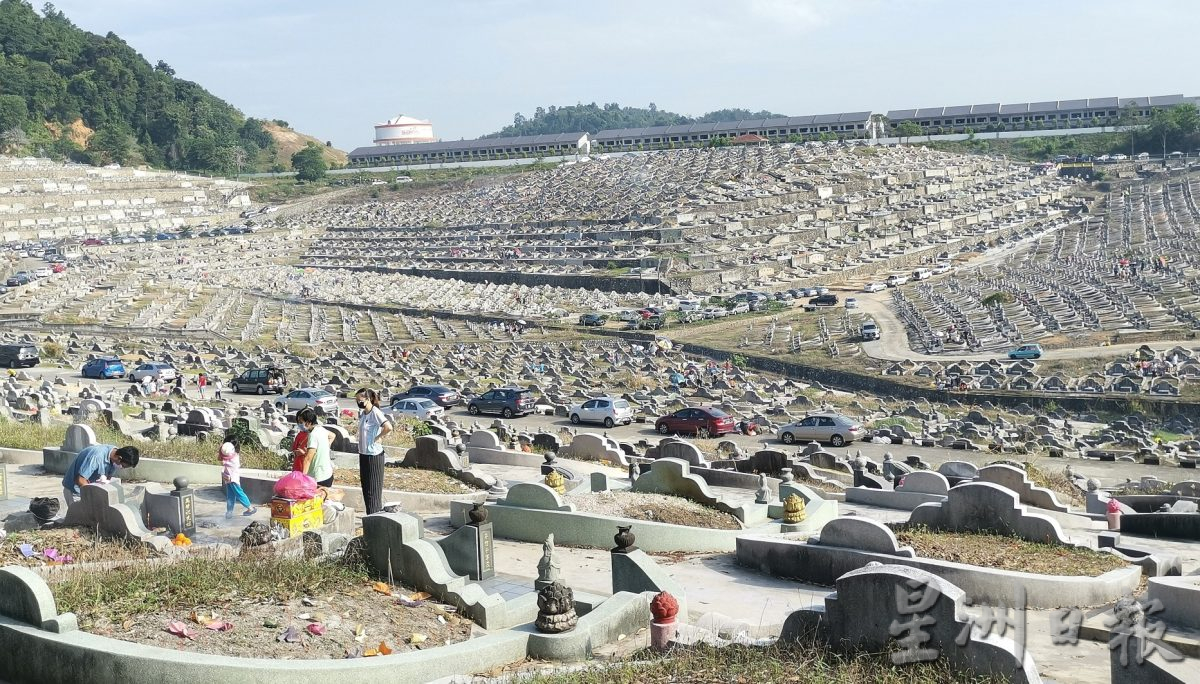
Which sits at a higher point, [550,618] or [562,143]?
[562,143]

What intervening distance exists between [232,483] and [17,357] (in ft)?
87.6

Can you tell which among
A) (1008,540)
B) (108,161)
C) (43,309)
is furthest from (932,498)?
(108,161)

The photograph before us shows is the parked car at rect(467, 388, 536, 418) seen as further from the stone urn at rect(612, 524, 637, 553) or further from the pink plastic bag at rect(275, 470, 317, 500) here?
A: the stone urn at rect(612, 524, 637, 553)

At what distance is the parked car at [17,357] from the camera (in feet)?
117

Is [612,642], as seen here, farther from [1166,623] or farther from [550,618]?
[1166,623]

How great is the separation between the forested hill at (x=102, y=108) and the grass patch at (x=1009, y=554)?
11940cm

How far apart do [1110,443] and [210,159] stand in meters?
113

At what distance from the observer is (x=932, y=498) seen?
14797 mm

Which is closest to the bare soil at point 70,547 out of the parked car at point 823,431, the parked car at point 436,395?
the parked car at point 823,431

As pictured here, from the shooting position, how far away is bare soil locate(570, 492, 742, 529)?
13008 mm

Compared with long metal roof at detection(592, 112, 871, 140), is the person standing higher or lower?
lower

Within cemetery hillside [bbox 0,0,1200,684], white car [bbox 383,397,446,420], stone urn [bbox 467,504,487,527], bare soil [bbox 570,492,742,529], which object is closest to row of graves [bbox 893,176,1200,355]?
cemetery hillside [bbox 0,0,1200,684]

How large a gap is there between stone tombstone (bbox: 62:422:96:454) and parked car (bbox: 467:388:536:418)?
48.9 feet

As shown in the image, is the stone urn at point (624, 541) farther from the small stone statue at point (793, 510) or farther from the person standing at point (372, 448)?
the small stone statue at point (793, 510)
